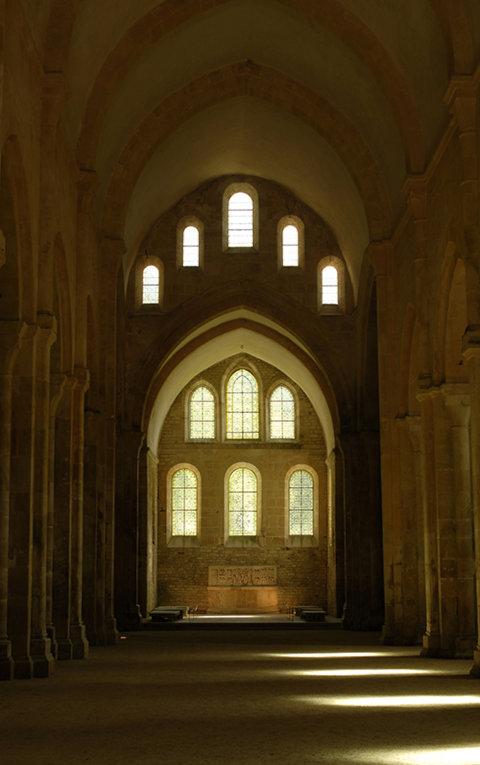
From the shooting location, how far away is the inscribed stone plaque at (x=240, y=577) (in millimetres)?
35750

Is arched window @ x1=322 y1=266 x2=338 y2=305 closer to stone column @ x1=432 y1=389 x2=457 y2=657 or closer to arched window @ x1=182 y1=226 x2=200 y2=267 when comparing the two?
arched window @ x1=182 y1=226 x2=200 y2=267

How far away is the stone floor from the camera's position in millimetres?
7305

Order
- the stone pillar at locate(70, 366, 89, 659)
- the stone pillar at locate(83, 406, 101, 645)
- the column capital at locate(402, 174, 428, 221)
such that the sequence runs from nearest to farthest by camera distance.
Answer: the stone pillar at locate(70, 366, 89, 659), the column capital at locate(402, 174, 428, 221), the stone pillar at locate(83, 406, 101, 645)

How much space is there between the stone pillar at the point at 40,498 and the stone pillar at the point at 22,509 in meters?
0.21

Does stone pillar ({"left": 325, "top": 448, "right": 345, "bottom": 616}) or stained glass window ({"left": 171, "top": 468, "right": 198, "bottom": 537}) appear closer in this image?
stone pillar ({"left": 325, "top": 448, "right": 345, "bottom": 616})

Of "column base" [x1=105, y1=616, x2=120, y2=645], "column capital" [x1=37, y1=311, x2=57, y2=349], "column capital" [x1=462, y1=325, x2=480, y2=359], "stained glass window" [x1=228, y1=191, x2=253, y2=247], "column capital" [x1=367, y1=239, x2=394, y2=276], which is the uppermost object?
"stained glass window" [x1=228, y1=191, x2=253, y2=247]

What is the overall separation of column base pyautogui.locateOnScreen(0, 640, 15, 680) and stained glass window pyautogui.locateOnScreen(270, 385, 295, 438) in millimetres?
24449

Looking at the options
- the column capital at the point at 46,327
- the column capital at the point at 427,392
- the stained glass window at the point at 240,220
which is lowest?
the column capital at the point at 427,392

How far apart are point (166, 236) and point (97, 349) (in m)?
8.17

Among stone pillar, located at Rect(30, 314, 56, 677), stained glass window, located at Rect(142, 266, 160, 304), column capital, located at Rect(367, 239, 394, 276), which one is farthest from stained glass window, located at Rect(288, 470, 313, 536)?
stone pillar, located at Rect(30, 314, 56, 677)

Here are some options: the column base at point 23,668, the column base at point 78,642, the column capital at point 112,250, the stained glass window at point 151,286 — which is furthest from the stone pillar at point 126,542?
the column base at point 23,668

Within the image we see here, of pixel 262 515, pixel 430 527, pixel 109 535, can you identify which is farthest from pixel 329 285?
pixel 430 527

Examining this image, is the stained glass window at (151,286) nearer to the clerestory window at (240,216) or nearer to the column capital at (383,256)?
the clerestory window at (240,216)

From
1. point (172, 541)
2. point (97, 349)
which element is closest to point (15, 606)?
point (97, 349)
